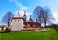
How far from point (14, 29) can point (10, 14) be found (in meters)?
6.94

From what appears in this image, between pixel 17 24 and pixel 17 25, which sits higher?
pixel 17 24

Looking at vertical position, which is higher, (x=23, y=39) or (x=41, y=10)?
(x=41, y=10)

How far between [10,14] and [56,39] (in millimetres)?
24342

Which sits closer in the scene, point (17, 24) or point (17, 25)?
point (17, 25)

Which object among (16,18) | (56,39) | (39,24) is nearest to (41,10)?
(39,24)

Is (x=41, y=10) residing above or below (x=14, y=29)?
above

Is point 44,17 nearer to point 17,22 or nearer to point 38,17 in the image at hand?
point 38,17

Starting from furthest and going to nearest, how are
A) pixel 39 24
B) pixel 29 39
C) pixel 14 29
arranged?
pixel 39 24
pixel 14 29
pixel 29 39

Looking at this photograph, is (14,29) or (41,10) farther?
(41,10)

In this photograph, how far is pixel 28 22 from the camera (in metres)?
47.6

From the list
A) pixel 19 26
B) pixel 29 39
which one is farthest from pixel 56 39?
pixel 19 26

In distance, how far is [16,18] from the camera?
4334cm

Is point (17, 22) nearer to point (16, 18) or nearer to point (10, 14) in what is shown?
point (16, 18)

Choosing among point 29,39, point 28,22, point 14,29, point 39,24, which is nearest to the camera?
point 29,39
